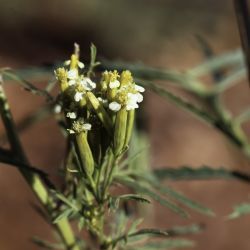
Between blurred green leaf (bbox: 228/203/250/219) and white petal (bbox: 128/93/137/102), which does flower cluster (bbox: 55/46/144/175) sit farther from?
blurred green leaf (bbox: 228/203/250/219)

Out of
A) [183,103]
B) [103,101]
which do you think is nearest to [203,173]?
[183,103]

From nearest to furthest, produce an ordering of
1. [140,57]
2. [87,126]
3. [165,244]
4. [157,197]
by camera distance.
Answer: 1. [87,126]
2. [157,197]
3. [165,244]
4. [140,57]

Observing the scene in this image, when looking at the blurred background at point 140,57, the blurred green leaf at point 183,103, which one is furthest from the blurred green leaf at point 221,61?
the blurred background at point 140,57

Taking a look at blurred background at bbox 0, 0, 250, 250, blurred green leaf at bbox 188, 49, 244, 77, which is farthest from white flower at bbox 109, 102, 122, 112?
blurred background at bbox 0, 0, 250, 250

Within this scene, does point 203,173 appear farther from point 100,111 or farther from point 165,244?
point 100,111

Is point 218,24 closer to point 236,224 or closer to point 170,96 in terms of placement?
point 236,224

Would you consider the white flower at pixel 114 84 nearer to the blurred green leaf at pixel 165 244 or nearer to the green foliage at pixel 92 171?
the green foliage at pixel 92 171

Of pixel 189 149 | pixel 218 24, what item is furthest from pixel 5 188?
pixel 218 24

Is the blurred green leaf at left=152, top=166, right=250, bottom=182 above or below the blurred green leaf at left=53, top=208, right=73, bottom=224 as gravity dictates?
above
